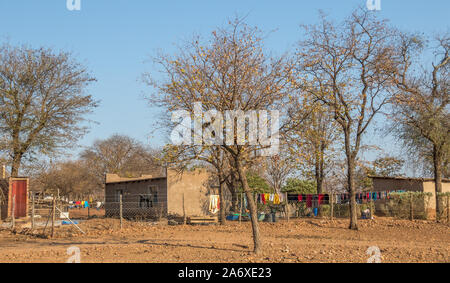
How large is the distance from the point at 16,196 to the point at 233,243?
17.3m

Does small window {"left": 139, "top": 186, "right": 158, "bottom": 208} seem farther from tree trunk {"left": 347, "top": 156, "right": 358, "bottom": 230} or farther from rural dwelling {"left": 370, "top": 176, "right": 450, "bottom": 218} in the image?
rural dwelling {"left": 370, "top": 176, "right": 450, "bottom": 218}

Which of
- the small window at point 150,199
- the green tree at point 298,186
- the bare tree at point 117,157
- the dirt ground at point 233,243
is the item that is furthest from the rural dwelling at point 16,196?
the bare tree at point 117,157

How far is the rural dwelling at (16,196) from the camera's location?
2559cm

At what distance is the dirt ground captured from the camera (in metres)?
11.2

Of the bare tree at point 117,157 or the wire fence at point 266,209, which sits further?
the bare tree at point 117,157

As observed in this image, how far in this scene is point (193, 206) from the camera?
97.7 ft

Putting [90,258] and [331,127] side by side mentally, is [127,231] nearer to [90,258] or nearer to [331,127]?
[90,258]

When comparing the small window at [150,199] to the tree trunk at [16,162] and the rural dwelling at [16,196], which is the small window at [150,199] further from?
the tree trunk at [16,162]

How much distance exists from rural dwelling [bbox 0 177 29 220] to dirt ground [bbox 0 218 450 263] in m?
7.55

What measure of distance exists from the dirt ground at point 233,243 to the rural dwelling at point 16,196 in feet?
24.8

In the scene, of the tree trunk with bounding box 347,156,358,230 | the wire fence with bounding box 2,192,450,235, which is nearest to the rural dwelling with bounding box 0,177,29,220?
the wire fence with bounding box 2,192,450,235

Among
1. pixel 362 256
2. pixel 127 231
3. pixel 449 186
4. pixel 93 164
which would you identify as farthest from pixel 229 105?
pixel 93 164

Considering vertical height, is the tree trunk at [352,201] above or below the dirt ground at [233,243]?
above
